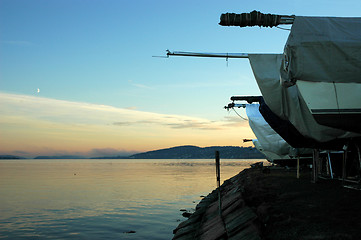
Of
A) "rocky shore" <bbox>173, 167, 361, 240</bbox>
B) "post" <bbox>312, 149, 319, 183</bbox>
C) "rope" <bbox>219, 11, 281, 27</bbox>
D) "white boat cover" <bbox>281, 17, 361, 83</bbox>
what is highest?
"rope" <bbox>219, 11, 281, 27</bbox>

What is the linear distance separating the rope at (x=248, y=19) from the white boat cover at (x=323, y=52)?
81 centimetres

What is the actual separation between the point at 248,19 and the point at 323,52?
230 cm

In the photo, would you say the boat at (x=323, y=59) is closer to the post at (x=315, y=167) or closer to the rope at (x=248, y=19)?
the rope at (x=248, y=19)

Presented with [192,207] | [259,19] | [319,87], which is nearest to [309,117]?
[319,87]

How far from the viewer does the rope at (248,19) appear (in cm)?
982

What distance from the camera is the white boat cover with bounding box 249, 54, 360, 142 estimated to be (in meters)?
16.0

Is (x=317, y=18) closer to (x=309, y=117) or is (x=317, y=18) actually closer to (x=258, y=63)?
(x=309, y=117)

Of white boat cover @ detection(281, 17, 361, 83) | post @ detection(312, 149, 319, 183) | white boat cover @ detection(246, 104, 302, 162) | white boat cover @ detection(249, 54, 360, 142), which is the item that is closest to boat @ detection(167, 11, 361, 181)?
white boat cover @ detection(281, 17, 361, 83)

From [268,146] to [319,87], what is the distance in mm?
29890

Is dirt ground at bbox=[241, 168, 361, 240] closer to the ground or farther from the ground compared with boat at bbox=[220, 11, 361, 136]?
closer to the ground

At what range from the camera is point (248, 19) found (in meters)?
9.88

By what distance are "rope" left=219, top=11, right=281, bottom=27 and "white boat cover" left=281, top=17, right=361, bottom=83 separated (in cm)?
81

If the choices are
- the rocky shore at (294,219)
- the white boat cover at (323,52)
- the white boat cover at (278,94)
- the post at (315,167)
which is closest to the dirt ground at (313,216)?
the rocky shore at (294,219)

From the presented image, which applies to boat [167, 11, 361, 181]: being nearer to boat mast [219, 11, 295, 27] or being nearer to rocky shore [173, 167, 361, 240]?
boat mast [219, 11, 295, 27]
